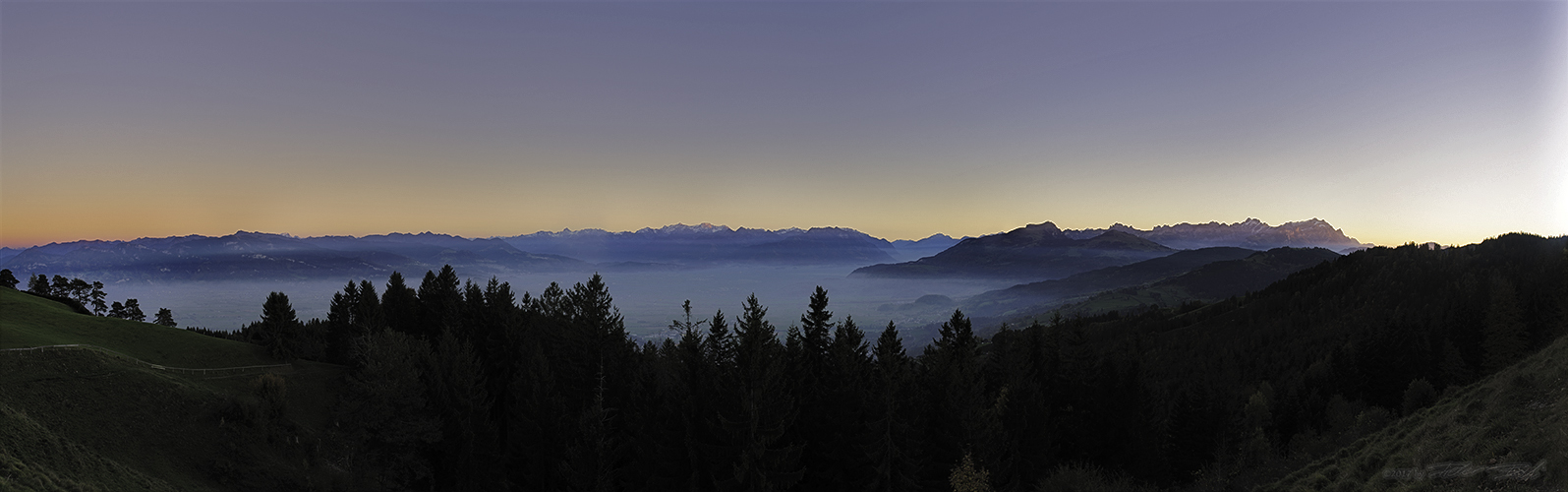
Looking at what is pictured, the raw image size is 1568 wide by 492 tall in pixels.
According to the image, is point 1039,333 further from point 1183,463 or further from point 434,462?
point 434,462

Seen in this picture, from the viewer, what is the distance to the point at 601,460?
43.4m

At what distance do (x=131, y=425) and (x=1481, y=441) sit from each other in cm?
7833

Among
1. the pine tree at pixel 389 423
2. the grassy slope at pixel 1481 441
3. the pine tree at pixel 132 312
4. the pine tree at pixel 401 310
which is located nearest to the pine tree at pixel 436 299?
the pine tree at pixel 401 310

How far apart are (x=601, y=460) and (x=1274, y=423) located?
297ft

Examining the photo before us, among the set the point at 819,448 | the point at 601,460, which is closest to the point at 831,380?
the point at 819,448

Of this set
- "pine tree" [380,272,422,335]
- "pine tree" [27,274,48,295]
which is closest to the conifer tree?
"pine tree" [380,272,422,335]

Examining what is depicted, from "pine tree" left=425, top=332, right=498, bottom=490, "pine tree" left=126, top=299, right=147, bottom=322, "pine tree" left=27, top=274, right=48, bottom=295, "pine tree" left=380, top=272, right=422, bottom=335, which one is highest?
"pine tree" left=27, top=274, right=48, bottom=295

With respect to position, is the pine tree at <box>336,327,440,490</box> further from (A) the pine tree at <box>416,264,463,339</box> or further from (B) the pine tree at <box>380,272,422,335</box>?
(B) the pine tree at <box>380,272,422,335</box>

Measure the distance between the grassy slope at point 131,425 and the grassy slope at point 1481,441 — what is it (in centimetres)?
5795

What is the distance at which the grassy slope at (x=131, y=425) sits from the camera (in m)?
32.9

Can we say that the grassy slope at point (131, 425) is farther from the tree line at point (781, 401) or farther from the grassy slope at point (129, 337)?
the tree line at point (781, 401)

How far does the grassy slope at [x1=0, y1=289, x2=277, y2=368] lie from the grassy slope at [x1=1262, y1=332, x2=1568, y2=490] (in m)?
93.0

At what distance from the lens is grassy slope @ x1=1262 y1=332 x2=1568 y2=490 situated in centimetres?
1784

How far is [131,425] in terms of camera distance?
42.1 m
